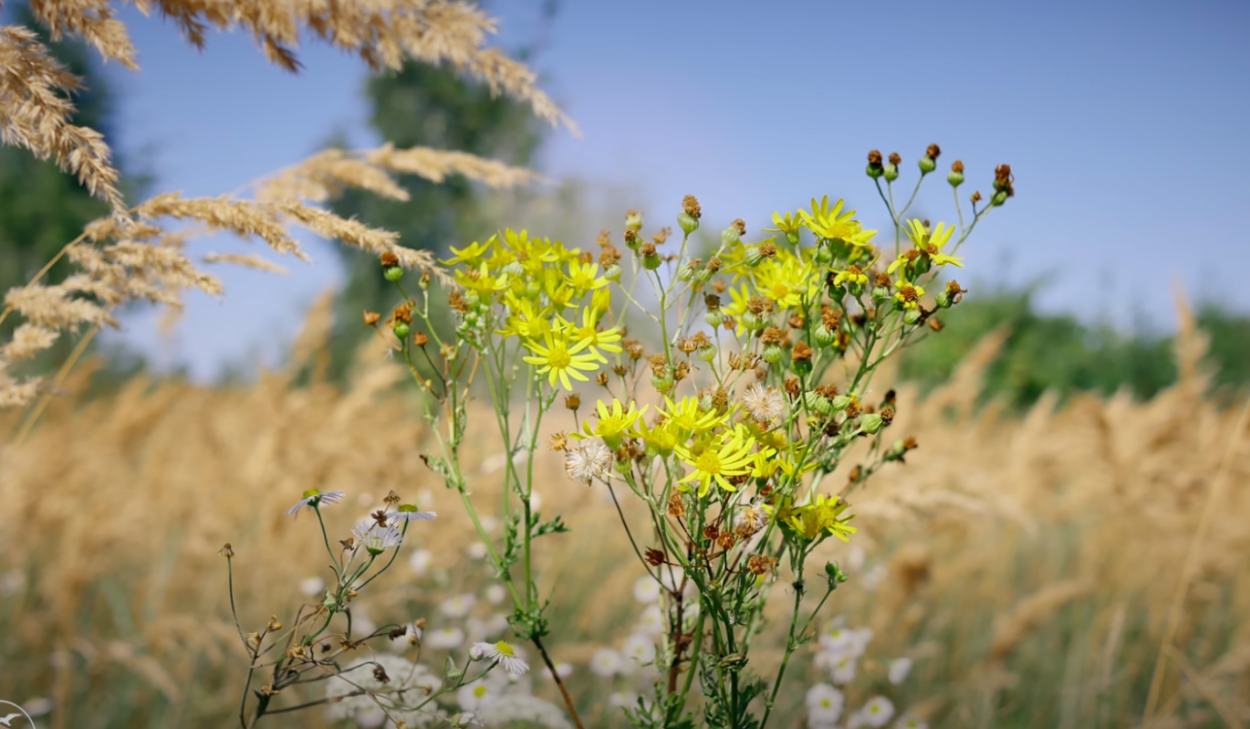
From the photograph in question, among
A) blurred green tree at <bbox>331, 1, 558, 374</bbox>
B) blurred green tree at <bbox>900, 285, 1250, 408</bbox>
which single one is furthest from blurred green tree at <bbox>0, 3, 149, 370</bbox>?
blurred green tree at <bbox>900, 285, 1250, 408</bbox>

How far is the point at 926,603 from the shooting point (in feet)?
10.00

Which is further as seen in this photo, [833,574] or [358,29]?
[358,29]

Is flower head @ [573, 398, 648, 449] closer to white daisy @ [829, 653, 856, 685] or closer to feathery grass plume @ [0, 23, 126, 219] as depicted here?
feathery grass plume @ [0, 23, 126, 219]

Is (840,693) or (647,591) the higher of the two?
(647,591)

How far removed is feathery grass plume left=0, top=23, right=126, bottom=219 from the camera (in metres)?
0.95

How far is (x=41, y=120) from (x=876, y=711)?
6.68 ft

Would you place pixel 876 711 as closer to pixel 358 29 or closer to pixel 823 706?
pixel 823 706

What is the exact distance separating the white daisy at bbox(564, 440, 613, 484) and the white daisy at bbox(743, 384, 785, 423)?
0.59ft

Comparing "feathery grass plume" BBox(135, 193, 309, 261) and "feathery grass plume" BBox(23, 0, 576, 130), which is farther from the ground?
"feathery grass plume" BBox(23, 0, 576, 130)

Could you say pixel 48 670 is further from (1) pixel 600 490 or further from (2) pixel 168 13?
(2) pixel 168 13

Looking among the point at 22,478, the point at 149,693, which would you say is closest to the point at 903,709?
the point at 149,693

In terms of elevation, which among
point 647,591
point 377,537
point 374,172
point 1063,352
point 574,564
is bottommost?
point 377,537

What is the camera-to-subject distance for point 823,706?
5.51 ft

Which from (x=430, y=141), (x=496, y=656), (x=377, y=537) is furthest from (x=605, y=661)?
(x=430, y=141)
